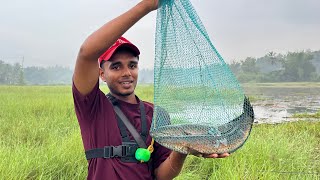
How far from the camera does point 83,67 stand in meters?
1.28

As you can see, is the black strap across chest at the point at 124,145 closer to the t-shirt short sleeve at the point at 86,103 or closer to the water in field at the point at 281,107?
the t-shirt short sleeve at the point at 86,103

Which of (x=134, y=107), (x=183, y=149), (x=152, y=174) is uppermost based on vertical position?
(x=134, y=107)

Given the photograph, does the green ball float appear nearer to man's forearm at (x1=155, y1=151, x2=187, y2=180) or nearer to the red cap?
man's forearm at (x1=155, y1=151, x2=187, y2=180)

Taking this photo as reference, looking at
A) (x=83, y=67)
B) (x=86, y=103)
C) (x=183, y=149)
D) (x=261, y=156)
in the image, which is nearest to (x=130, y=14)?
(x=83, y=67)

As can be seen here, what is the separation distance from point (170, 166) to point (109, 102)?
→ 37 centimetres

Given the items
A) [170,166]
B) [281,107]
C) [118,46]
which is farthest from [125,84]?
[281,107]

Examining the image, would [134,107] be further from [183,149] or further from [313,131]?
[313,131]

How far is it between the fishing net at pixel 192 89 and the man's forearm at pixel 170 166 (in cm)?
13

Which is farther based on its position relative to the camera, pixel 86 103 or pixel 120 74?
pixel 120 74

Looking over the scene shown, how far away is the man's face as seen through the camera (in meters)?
1.46

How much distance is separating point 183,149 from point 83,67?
472 mm

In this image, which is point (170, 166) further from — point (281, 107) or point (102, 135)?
point (281, 107)

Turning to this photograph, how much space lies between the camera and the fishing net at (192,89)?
1.35 metres

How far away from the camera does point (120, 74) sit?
1460mm
